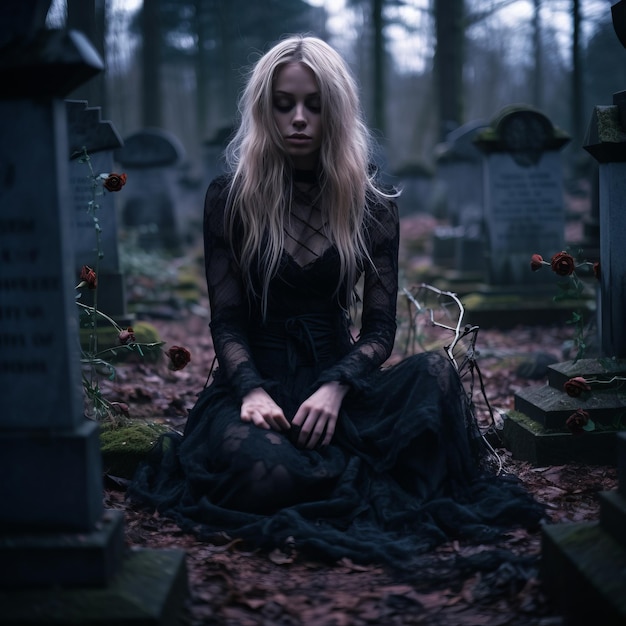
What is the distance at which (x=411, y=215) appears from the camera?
19531mm

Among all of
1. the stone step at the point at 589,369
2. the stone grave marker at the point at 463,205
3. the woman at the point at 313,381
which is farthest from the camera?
the stone grave marker at the point at 463,205

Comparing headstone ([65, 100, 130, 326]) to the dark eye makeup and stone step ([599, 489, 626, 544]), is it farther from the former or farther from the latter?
stone step ([599, 489, 626, 544])

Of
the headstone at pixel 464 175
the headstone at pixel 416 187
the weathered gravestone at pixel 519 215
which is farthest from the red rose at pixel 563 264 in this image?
the headstone at pixel 416 187

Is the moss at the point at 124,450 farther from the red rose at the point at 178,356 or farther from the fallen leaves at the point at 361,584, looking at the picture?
the red rose at the point at 178,356

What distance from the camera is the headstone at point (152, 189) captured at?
13.4m

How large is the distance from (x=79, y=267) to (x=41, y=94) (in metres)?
4.22

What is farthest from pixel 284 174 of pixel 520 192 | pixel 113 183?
pixel 520 192

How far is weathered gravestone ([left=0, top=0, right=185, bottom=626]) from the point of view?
220cm

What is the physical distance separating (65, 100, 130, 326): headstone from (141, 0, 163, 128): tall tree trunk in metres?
9.62

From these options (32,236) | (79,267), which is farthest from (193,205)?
(32,236)

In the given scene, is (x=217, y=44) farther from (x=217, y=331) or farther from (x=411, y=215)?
(x=217, y=331)

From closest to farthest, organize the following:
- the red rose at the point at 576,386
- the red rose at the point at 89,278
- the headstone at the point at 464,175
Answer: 1. the red rose at the point at 576,386
2. the red rose at the point at 89,278
3. the headstone at the point at 464,175

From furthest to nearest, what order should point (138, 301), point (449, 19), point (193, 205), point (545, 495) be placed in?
point (193, 205)
point (449, 19)
point (138, 301)
point (545, 495)

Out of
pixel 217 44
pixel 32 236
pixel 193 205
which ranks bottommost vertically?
pixel 32 236
